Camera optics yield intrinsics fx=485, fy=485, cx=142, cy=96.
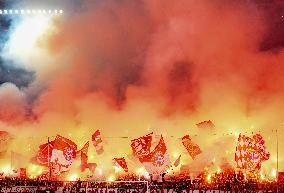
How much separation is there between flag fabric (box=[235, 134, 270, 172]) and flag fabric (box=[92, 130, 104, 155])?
645 cm

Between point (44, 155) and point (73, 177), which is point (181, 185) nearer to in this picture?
point (73, 177)

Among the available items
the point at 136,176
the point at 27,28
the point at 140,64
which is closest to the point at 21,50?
the point at 27,28

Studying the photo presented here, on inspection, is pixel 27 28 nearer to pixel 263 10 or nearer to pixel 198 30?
pixel 198 30

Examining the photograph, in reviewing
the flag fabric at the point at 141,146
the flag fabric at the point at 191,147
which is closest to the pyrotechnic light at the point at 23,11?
the flag fabric at the point at 141,146

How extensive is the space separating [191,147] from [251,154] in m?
2.69

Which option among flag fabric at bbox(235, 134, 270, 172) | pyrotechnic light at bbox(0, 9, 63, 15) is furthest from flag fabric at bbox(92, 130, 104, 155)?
pyrotechnic light at bbox(0, 9, 63, 15)

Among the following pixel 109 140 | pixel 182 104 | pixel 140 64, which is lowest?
pixel 109 140

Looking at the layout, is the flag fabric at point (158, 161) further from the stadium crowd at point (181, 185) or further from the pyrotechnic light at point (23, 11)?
the pyrotechnic light at point (23, 11)

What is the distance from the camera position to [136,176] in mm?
19875

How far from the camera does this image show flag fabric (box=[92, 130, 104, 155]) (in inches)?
871

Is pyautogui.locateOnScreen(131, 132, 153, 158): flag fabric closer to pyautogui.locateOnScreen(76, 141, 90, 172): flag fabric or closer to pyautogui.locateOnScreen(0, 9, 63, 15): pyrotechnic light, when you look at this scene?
pyautogui.locateOnScreen(76, 141, 90, 172): flag fabric

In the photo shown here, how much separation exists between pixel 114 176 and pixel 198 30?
9518mm

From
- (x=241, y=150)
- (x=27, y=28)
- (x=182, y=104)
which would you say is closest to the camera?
(x=241, y=150)

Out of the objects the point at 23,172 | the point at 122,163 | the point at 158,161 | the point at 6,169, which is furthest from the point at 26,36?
the point at 158,161
